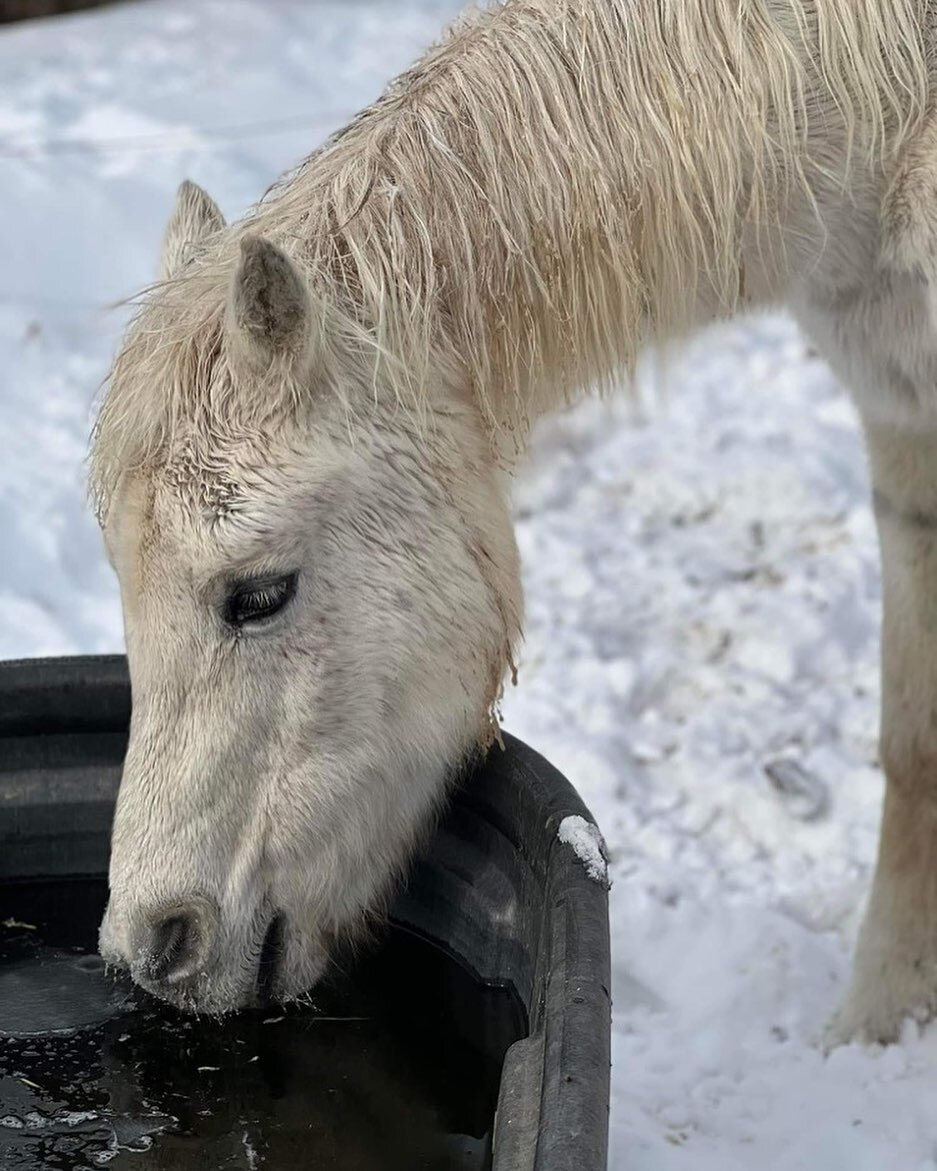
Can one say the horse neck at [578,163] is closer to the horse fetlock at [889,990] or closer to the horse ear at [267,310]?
the horse ear at [267,310]

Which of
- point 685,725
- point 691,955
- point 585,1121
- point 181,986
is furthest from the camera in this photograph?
point 685,725

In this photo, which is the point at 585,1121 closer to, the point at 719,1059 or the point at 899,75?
the point at 719,1059

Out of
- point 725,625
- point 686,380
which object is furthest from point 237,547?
point 686,380

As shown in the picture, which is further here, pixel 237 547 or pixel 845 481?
pixel 845 481

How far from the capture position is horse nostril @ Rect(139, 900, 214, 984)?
190 centimetres

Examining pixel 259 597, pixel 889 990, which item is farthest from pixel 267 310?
pixel 889 990

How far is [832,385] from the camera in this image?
4.64 meters

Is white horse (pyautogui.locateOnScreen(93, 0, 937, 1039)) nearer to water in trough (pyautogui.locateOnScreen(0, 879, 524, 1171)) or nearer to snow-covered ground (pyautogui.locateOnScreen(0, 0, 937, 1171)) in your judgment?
water in trough (pyautogui.locateOnScreen(0, 879, 524, 1171))

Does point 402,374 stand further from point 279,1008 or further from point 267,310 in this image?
point 279,1008

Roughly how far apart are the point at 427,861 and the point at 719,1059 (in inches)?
26.3

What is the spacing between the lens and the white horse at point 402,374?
1845 millimetres

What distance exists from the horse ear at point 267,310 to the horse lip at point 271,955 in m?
0.71

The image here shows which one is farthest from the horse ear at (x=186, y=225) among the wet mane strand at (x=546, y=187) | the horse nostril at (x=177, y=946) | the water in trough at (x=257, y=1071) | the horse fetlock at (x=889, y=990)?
the horse fetlock at (x=889, y=990)

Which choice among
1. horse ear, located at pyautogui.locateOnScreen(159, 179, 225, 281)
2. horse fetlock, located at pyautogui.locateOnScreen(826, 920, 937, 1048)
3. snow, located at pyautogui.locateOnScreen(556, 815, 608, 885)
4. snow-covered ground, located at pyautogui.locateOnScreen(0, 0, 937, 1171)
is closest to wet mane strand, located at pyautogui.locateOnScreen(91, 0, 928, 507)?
horse ear, located at pyautogui.locateOnScreen(159, 179, 225, 281)
